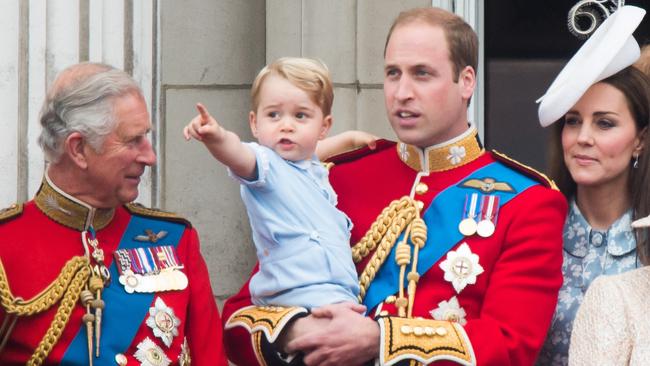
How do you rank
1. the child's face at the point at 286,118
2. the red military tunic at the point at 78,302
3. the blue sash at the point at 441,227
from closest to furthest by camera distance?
the red military tunic at the point at 78,302
the child's face at the point at 286,118
the blue sash at the point at 441,227

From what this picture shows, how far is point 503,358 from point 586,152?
677mm

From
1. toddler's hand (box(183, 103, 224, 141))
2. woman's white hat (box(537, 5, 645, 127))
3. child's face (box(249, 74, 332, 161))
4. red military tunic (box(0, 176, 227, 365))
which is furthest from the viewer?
woman's white hat (box(537, 5, 645, 127))

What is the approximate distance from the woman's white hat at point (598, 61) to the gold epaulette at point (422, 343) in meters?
0.75

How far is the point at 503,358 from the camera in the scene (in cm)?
443

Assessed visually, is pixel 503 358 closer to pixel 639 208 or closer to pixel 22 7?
pixel 639 208

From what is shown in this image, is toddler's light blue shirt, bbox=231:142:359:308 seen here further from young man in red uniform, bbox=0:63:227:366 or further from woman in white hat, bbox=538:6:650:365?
woman in white hat, bbox=538:6:650:365

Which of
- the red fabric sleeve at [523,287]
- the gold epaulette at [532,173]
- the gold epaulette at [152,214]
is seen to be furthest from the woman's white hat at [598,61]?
the gold epaulette at [152,214]

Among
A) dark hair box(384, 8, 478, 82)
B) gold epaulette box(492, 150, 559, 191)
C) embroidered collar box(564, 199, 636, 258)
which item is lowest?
embroidered collar box(564, 199, 636, 258)

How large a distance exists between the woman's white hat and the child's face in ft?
2.29

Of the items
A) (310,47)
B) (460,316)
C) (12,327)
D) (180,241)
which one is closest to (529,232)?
(460,316)

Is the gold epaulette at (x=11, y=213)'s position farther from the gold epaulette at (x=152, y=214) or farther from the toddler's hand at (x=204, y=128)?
the toddler's hand at (x=204, y=128)

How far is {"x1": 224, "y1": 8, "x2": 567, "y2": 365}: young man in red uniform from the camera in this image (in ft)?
14.5

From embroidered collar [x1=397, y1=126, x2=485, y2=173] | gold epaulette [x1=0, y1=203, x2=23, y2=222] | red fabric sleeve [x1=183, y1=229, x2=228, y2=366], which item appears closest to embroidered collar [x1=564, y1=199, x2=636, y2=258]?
embroidered collar [x1=397, y1=126, x2=485, y2=173]

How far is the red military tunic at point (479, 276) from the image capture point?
14.5ft
